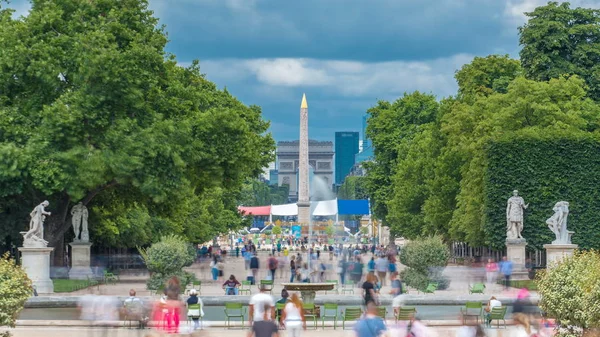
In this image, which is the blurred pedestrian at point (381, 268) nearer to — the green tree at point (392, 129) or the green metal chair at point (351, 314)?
the green metal chair at point (351, 314)

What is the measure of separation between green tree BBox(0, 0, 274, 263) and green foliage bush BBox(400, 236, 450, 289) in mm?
8165

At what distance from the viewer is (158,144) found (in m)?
47.9

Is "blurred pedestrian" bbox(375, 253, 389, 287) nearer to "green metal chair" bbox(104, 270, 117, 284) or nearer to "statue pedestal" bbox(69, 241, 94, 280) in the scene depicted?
"green metal chair" bbox(104, 270, 117, 284)

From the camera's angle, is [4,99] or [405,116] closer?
[4,99]

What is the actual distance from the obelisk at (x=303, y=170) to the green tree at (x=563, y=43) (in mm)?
63423

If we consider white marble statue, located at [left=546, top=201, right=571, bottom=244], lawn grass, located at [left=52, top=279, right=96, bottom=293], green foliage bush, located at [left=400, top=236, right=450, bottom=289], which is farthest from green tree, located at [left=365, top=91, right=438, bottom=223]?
lawn grass, located at [left=52, top=279, right=96, bottom=293]

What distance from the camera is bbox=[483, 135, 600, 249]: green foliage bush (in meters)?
57.9

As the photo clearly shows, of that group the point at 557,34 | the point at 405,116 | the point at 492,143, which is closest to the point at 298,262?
the point at 492,143

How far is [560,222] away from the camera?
171 feet

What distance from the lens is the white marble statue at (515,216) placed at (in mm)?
56156

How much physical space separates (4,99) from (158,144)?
6.43 m

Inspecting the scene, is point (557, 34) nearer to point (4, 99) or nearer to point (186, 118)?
point (186, 118)

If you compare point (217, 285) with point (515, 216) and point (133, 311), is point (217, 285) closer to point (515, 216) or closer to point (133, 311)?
point (515, 216)

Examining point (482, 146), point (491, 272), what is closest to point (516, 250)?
point (491, 272)
